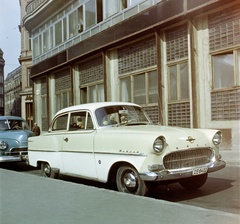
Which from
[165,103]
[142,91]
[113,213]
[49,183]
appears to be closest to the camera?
[113,213]

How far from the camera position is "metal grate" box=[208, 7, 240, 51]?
1054 cm

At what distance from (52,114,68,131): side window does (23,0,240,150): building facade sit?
214 inches

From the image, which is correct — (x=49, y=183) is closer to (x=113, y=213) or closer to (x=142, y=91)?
(x=113, y=213)

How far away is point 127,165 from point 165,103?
7799 mm

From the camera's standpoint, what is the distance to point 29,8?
2703 centimetres

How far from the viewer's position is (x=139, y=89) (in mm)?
14930

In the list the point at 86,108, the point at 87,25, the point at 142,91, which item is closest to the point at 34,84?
the point at 87,25

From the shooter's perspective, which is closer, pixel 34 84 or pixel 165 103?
pixel 165 103

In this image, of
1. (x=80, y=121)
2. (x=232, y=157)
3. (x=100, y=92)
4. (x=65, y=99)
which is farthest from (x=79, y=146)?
(x=65, y=99)

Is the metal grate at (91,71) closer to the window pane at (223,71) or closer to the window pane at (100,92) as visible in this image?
the window pane at (100,92)

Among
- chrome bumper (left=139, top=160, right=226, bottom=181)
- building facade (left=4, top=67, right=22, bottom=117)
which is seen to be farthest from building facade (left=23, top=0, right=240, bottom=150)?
building facade (left=4, top=67, right=22, bottom=117)

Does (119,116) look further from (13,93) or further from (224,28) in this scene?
(13,93)

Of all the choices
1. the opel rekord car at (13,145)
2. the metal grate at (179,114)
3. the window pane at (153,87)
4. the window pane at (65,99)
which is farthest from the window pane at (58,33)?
the opel rekord car at (13,145)

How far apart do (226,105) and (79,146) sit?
5882 millimetres
